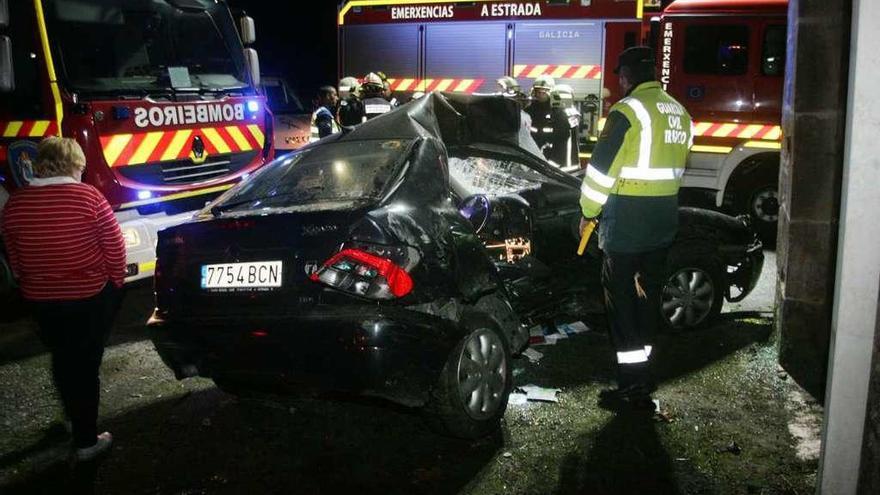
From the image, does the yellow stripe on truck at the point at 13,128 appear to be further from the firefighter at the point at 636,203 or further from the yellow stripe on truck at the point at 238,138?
the firefighter at the point at 636,203

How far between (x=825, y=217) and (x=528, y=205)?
5.76 feet

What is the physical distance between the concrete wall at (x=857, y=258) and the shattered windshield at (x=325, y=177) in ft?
6.76

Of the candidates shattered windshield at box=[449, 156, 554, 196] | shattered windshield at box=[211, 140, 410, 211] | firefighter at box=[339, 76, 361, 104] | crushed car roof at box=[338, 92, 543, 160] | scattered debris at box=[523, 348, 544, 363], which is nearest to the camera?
shattered windshield at box=[211, 140, 410, 211]

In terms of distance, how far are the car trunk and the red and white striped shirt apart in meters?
0.35

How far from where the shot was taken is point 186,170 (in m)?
6.51

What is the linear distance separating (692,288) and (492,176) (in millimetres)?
1683

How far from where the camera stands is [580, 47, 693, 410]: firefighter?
3867 mm

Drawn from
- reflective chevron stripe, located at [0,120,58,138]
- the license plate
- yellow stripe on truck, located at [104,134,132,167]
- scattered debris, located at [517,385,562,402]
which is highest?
reflective chevron stripe, located at [0,120,58,138]

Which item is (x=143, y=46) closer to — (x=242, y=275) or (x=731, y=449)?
(x=242, y=275)

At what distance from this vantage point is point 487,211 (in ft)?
13.0

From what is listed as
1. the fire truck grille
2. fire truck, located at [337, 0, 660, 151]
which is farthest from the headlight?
fire truck, located at [337, 0, 660, 151]

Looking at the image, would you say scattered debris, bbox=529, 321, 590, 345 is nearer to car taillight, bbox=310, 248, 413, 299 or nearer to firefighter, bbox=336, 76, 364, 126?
car taillight, bbox=310, 248, 413, 299

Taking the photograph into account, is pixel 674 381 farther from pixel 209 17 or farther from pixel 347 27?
pixel 347 27

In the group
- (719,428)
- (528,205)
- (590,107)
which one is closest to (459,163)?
(528,205)
